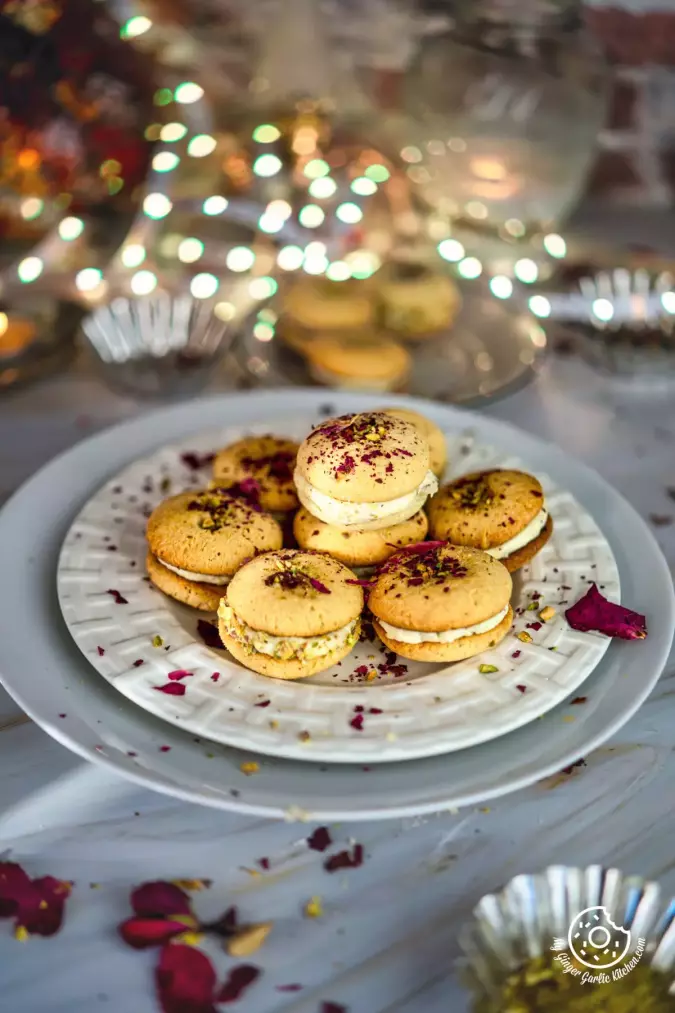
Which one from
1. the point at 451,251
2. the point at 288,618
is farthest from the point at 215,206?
the point at 288,618

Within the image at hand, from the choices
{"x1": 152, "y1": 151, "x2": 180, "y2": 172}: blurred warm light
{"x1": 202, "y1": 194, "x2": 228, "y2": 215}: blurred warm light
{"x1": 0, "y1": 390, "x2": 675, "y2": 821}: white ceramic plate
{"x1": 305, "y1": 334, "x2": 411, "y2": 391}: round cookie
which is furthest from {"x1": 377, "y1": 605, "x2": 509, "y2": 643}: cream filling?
{"x1": 152, "y1": 151, "x2": 180, "y2": 172}: blurred warm light

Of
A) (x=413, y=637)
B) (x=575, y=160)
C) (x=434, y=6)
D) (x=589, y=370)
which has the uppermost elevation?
(x=434, y=6)

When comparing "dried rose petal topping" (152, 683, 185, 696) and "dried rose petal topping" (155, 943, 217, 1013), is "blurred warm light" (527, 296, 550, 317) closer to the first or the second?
"dried rose petal topping" (152, 683, 185, 696)

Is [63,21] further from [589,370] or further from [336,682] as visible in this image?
[336,682]

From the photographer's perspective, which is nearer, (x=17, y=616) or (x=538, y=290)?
(x=17, y=616)

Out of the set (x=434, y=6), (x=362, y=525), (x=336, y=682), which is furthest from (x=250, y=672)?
(x=434, y=6)

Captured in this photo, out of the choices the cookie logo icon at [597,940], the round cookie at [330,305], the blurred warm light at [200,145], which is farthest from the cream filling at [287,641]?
the blurred warm light at [200,145]

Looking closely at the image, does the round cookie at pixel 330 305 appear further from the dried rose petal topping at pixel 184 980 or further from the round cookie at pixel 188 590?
the dried rose petal topping at pixel 184 980

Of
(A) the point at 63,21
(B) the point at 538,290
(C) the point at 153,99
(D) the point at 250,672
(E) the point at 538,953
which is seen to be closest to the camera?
(E) the point at 538,953

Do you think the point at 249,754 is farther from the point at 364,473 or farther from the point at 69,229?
the point at 69,229
